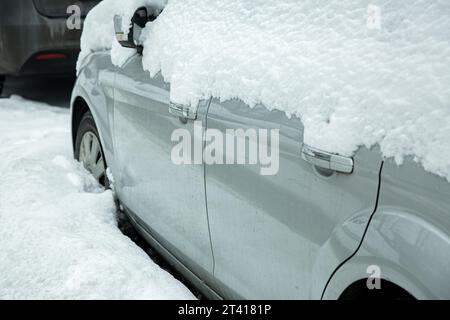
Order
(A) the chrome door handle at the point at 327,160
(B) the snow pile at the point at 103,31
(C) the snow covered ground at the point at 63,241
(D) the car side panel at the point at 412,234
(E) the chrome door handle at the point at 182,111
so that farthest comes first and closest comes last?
(B) the snow pile at the point at 103,31 → (C) the snow covered ground at the point at 63,241 → (E) the chrome door handle at the point at 182,111 → (A) the chrome door handle at the point at 327,160 → (D) the car side panel at the point at 412,234

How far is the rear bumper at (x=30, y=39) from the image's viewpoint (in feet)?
18.7

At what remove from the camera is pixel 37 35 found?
5.75 m

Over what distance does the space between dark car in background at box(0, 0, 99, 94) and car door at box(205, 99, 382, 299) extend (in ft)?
13.5

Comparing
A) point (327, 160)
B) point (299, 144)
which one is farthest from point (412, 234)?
point (299, 144)

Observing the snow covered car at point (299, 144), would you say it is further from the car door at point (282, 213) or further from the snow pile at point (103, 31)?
the snow pile at point (103, 31)

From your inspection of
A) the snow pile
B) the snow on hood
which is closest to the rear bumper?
the snow pile

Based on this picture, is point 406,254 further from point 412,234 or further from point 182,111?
point 182,111

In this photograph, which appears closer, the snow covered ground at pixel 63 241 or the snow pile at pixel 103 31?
the snow covered ground at pixel 63 241

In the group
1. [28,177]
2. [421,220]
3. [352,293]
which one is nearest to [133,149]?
[28,177]

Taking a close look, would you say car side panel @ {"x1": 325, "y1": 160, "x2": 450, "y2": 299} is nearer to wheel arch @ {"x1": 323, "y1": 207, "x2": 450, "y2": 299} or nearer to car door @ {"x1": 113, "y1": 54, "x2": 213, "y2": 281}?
wheel arch @ {"x1": 323, "y1": 207, "x2": 450, "y2": 299}

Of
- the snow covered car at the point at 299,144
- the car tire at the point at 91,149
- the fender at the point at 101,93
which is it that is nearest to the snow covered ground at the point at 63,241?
the car tire at the point at 91,149

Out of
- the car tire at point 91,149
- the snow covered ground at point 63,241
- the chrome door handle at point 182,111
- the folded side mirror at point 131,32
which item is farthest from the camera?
the car tire at point 91,149

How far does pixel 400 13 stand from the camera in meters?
1.65
